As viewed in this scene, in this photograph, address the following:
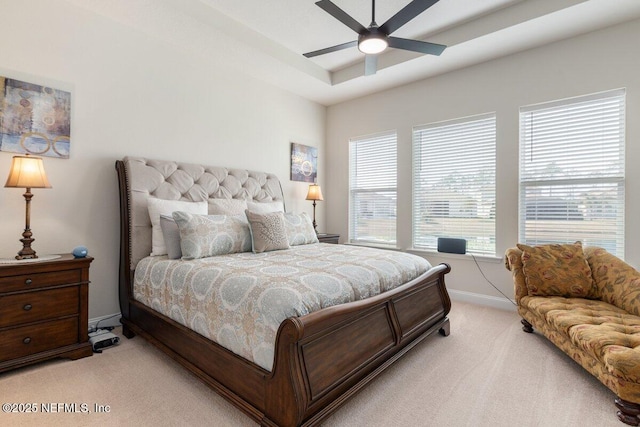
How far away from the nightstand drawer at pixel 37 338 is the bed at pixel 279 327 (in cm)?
45

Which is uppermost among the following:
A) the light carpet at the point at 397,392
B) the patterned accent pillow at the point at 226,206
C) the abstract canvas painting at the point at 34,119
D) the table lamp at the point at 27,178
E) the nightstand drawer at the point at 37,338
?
the abstract canvas painting at the point at 34,119

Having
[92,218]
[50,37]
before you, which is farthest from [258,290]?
[50,37]

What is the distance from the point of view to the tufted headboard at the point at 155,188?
110 inches

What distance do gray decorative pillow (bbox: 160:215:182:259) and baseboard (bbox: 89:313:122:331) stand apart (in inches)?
38.6

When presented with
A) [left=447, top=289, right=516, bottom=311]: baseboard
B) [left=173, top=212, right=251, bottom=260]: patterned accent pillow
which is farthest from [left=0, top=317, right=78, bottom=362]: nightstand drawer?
[left=447, top=289, right=516, bottom=311]: baseboard

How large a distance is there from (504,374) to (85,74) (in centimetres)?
419

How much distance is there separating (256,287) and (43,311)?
1.72 metres

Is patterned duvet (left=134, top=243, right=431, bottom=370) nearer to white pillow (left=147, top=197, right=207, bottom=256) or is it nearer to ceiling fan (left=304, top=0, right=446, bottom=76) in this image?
white pillow (left=147, top=197, right=207, bottom=256)

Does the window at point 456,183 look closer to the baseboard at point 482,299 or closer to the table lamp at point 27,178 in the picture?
the baseboard at point 482,299

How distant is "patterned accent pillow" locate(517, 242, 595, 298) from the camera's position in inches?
104

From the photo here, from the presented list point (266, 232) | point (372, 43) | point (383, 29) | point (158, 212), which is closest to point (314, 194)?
point (266, 232)

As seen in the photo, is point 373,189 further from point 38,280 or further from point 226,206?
point 38,280

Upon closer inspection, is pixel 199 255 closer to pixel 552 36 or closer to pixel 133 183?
pixel 133 183

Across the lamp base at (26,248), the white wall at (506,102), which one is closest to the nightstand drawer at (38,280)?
the lamp base at (26,248)
